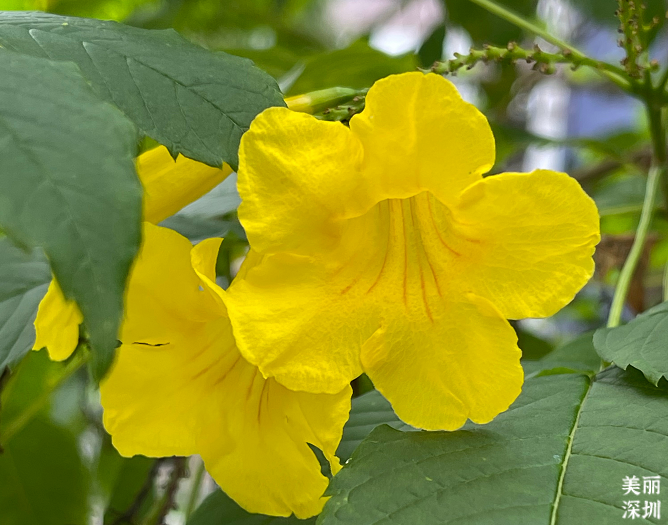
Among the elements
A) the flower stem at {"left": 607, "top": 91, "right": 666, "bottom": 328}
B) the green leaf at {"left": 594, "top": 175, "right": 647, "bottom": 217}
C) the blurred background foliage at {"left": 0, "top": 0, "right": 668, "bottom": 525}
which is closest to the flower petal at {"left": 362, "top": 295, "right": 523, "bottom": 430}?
the blurred background foliage at {"left": 0, "top": 0, "right": 668, "bottom": 525}

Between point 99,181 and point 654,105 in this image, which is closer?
point 99,181

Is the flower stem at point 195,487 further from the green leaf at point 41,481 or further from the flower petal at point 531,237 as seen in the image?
the flower petal at point 531,237

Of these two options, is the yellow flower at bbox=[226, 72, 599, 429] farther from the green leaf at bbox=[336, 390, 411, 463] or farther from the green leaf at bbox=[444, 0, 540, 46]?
the green leaf at bbox=[444, 0, 540, 46]

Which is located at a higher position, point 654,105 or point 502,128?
point 654,105

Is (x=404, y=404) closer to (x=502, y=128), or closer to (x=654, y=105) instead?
(x=654, y=105)

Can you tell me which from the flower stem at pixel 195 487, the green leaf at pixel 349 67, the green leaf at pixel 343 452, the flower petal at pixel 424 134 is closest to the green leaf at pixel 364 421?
the green leaf at pixel 343 452

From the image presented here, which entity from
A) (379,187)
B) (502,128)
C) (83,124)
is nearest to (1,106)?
(83,124)

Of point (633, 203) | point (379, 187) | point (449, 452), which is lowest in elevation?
point (633, 203)
